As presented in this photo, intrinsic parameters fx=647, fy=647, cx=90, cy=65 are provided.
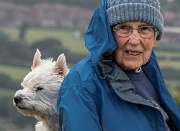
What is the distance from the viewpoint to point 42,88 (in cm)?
595

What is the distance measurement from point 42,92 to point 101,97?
1772 mm

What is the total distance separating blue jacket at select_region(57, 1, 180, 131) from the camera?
4.14 m

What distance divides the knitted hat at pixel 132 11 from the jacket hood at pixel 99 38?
0.26ft

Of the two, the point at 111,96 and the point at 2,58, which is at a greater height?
the point at 111,96

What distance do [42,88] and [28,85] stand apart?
0.59 ft

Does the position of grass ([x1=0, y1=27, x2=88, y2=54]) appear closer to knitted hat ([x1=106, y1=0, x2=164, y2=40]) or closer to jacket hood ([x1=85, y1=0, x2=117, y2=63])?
knitted hat ([x1=106, y1=0, x2=164, y2=40])

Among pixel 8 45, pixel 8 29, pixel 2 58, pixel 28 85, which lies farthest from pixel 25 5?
pixel 28 85

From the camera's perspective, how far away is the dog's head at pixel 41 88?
19.3 ft

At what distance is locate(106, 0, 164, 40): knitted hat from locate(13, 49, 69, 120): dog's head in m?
1.41

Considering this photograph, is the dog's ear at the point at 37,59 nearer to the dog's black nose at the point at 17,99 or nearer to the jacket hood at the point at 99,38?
the dog's black nose at the point at 17,99

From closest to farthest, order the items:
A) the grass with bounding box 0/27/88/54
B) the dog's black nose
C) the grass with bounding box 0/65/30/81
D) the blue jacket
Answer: the blue jacket → the dog's black nose → the grass with bounding box 0/65/30/81 → the grass with bounding box 0/27/88/54

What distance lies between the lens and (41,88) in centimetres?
599

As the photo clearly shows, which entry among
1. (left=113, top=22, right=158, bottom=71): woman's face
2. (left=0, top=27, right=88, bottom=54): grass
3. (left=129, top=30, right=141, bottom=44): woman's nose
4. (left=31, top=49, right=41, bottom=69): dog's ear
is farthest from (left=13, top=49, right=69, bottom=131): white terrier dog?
(left=0, top=27, right=88, bottom=54): grass

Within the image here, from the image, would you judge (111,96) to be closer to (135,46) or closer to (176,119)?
(135,46)
